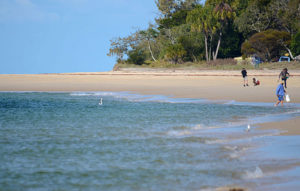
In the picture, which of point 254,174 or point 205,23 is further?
point 205,23

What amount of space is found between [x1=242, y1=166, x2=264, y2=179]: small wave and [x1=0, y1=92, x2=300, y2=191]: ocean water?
0.02 meters

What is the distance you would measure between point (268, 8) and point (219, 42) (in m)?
8.30

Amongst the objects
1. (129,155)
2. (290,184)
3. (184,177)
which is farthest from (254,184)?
(129,155)

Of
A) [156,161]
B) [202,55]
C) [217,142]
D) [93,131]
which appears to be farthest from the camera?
[202,55]

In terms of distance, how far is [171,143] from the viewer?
12.8m

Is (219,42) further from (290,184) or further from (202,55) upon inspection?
(290,184)

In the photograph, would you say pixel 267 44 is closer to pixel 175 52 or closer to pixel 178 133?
pixel 175 52

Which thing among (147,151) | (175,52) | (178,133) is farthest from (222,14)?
(147,151)

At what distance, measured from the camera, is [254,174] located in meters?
8.88

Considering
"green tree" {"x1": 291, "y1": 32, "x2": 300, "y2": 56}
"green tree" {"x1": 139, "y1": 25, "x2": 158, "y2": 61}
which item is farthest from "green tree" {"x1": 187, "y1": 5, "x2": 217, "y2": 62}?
"green tree" {"x1": 291, "y1": 32, "x2": 300, "y2": 56}

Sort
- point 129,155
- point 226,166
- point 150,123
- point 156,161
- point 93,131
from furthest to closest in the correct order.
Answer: point 150,123 < point 93,131 < point 129,155 < point 156,161 < point 226,166

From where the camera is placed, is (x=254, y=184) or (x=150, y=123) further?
(x=150, y=123)

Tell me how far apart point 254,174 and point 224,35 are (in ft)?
215

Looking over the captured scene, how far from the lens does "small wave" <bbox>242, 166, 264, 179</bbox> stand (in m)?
8.73
